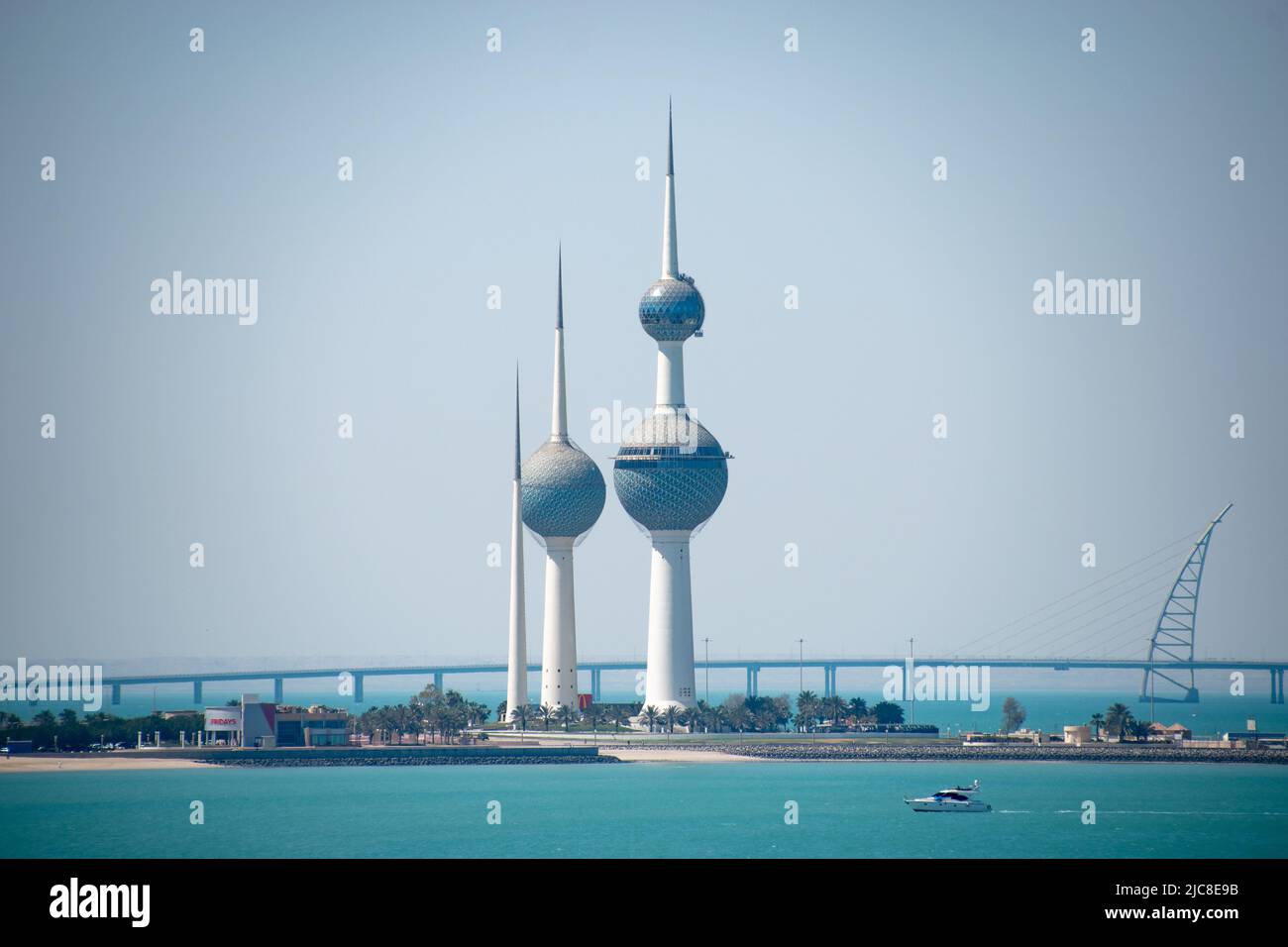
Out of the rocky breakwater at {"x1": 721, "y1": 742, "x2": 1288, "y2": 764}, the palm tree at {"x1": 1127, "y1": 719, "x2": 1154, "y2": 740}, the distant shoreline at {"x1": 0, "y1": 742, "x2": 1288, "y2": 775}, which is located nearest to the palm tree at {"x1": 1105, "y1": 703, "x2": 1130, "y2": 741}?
the palm tree at {"x1": 1127, "y1": 719, "x2": 1154, "y2": 740}

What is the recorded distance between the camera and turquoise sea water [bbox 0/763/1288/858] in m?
118

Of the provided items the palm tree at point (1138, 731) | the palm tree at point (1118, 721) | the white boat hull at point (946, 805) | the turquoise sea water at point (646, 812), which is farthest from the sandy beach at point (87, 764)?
the palm tree at point (1138, 731)

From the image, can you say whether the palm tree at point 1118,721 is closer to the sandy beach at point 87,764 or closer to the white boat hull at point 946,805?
the white boat hull at point 946,805

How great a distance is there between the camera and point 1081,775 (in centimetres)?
16612

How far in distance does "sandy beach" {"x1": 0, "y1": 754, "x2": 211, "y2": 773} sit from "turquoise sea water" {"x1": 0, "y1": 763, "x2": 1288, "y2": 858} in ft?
3.29

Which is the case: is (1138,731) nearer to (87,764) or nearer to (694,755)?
(694,755)

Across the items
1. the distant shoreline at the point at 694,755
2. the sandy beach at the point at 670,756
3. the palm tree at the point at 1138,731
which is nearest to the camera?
the distant shoreline at the point at 694,755

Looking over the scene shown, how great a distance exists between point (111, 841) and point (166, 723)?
64839 millimetres

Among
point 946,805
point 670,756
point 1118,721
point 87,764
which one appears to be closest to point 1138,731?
point 1118,721

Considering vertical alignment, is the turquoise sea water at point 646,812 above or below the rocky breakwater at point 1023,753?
below

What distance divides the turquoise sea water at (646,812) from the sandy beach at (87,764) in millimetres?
1004

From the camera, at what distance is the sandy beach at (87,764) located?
6294 inches

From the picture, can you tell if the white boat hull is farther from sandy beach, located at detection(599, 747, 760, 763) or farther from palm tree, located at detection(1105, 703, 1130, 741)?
palm tree, located at detection(1105, 703, 1130, 741)

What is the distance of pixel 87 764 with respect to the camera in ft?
535
